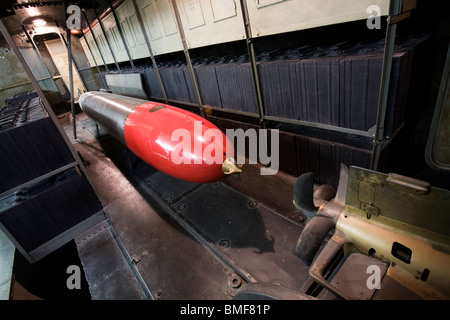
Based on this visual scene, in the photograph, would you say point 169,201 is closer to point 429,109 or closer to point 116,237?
point 116,237

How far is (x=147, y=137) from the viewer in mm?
1975

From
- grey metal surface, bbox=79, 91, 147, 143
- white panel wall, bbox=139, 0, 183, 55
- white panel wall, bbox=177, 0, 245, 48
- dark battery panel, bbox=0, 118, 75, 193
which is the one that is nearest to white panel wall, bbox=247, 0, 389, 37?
white panel wall, bbox=177, 0, 245, 48

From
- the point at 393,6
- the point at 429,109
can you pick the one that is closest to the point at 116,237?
the point at 393,6

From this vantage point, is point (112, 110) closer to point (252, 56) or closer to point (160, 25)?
point (160, 25)

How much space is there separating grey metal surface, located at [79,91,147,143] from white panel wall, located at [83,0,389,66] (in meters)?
0.91

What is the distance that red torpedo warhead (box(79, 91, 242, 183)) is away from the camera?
161cm

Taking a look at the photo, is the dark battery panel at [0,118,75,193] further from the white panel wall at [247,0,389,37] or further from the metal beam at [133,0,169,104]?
the white panel wall at [247,0,389,37]

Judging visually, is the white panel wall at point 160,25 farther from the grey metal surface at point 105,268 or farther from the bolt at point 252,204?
the grey metal surface at point 105,268

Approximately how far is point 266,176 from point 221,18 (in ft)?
5.00

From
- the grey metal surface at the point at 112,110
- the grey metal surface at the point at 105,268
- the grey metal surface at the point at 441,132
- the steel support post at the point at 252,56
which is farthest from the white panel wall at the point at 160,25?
the grey metal surface at the point at 441,132

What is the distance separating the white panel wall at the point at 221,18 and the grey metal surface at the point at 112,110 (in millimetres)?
910

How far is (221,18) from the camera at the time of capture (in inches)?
79.2

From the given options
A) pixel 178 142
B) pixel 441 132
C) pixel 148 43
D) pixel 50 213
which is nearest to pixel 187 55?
pixel 148 43
